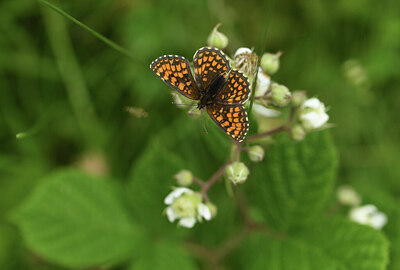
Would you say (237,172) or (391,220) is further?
(391,220)

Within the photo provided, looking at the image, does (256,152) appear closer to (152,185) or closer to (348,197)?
(152,185)

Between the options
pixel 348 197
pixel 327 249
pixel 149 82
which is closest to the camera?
pixel 327 249

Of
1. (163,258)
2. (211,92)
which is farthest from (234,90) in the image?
(163,258)

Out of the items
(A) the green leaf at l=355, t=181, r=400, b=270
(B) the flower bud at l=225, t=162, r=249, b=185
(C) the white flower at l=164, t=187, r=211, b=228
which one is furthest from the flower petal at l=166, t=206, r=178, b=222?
(A) the green leaf at l=355, t=181, r=400, b=270

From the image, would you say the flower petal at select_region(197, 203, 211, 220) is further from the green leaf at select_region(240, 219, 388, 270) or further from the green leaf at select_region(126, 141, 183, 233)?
the green leaf at select_region(240, 219, 388, 270)

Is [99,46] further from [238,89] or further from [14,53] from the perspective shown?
[238,89]

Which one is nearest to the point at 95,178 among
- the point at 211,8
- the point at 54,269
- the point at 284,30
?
the point at 54,269

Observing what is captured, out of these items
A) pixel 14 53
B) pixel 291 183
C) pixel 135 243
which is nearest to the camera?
pixel 291 183

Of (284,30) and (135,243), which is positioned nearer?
(135,243)
